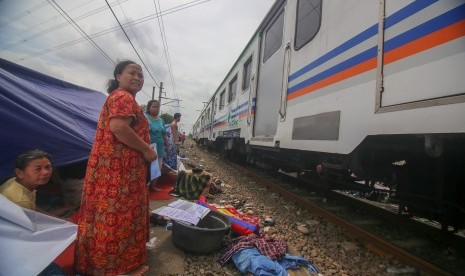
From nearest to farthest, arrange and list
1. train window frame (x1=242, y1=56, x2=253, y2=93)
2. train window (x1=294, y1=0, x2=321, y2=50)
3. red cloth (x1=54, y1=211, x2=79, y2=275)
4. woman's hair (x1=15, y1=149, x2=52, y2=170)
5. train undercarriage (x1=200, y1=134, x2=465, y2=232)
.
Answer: red cloth (x1=54, y1=211, x2=79, y2=275) → woman's hair (x1=15, y1=149, x2=52, y2=170) → train undercarriage (x1=200, y1=134, x2=465, y2=232) → train window (x1=294, y1=0, x2=321, y2=50) → train window frame (x1=242, y1=56, x2=253, y2=93)

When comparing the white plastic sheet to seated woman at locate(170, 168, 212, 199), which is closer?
the white plastic sheet

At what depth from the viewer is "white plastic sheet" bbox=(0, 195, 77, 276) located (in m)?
1.67

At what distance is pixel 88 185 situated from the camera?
2023mm

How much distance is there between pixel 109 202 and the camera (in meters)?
1.99

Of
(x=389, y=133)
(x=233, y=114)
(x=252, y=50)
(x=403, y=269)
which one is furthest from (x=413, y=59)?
(x=233, y=114)

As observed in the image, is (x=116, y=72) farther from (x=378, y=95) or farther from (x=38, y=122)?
(x=378, y=95)

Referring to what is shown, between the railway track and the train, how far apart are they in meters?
0.27

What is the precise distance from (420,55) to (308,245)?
2123 millimetres

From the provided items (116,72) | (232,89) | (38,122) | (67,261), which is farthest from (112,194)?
(232,89)

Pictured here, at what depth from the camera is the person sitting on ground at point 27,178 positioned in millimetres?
2252

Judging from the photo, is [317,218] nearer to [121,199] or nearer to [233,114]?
[121,199]

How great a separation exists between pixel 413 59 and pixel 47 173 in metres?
3.01

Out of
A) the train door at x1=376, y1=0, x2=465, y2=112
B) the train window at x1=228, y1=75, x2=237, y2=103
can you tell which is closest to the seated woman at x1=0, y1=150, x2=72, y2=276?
the train door at x1=376, y1=0, x2=465, y2=112

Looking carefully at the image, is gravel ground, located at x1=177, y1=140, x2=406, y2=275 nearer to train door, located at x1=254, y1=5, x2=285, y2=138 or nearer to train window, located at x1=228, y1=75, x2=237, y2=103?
train door, located at x1=254, y1=5, x2=285, y2=138
